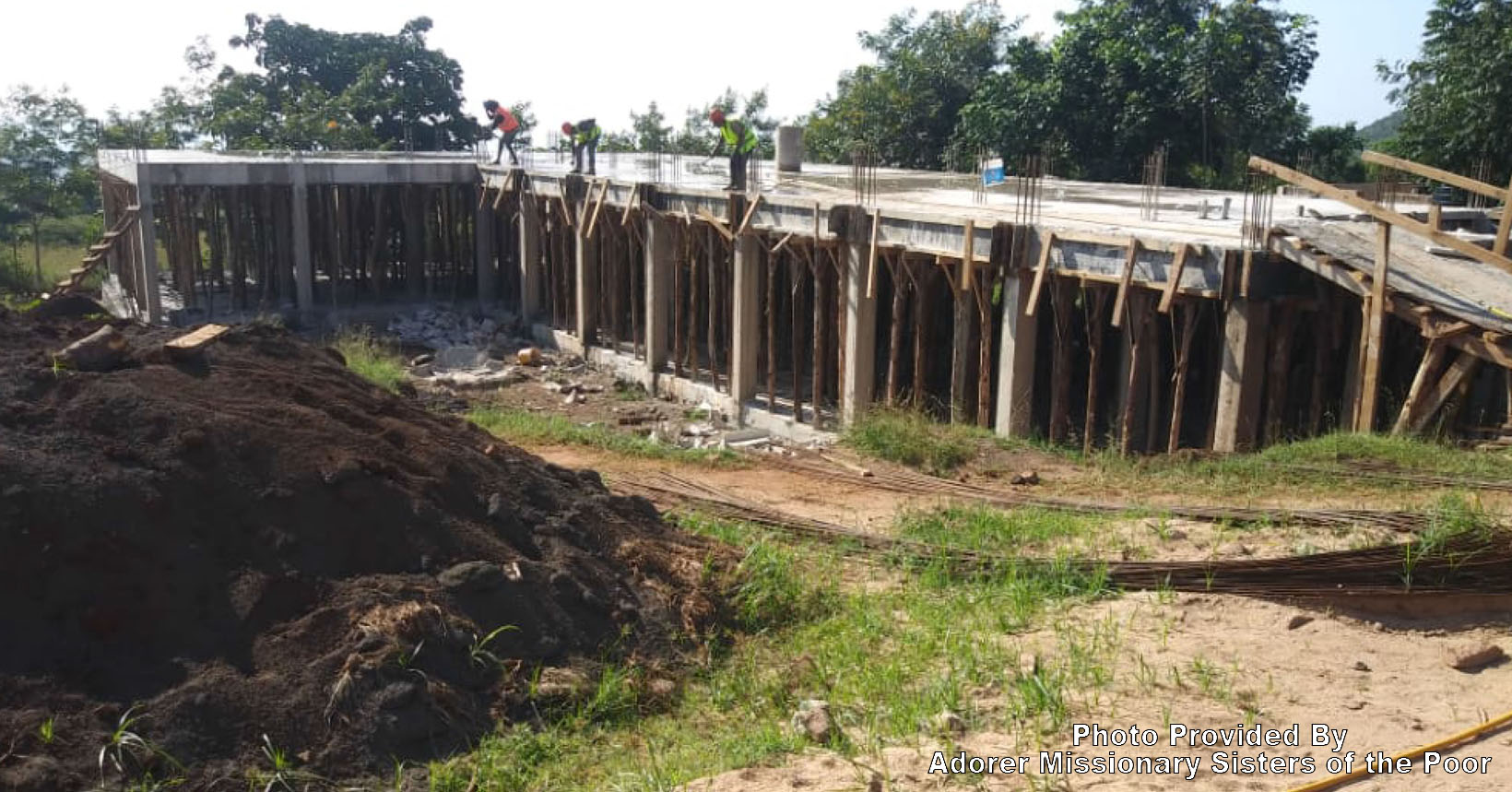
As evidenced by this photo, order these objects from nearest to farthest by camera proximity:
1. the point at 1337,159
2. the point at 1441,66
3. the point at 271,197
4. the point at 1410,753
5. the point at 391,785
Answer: the point at 1410,753
the point at 391,785
the point at 1441,66
the point at 271,197
the point at 1337,159

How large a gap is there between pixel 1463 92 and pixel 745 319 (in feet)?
41.3

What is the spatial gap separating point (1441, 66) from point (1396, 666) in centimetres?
1868

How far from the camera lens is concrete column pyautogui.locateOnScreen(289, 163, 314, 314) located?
23938mm

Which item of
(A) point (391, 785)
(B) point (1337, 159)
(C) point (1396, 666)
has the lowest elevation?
(A) point (391, 785)

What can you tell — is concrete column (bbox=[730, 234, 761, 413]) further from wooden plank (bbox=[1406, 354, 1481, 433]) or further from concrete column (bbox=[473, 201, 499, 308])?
concrete column (bbox=[473, 201, 499, 308])

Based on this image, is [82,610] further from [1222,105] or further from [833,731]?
[1222,105]

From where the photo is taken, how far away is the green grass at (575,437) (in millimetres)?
15273

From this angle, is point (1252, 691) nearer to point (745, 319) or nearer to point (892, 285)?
point (892, 285)

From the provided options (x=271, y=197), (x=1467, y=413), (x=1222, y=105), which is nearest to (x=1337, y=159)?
(x=1222, y=105)

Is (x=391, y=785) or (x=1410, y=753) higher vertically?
(x=1410, y=753)

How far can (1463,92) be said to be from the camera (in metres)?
21.1

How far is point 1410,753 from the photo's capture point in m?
5.57

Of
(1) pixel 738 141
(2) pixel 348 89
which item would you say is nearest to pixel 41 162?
(2) pixel 348 89

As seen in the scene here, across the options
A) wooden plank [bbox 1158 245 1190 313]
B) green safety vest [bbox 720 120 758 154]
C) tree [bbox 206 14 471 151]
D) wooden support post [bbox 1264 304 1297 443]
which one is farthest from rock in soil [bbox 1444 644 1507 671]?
tree [bbox 206 14 471 151]
